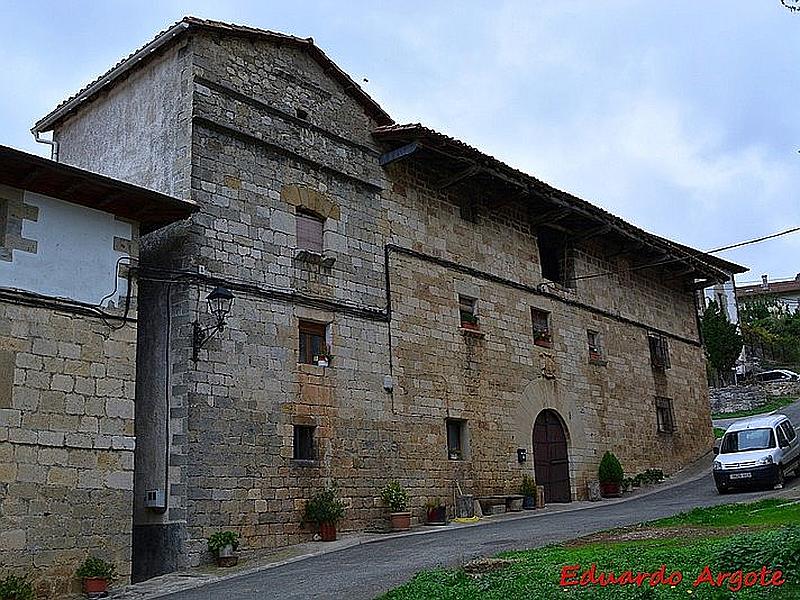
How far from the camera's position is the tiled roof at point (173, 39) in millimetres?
14297

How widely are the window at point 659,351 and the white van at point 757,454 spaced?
518cm

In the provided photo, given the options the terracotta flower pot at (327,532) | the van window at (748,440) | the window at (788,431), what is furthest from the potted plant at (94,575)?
the window at (788,431)

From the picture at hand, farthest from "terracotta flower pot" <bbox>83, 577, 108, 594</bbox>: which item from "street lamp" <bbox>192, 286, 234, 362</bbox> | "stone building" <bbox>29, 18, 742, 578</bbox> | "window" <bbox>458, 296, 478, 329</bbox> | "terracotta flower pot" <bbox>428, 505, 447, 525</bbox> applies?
"window" <bbox>458, 296, 478, 329</bbox>

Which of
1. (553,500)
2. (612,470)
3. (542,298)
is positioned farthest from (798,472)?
(542,298)

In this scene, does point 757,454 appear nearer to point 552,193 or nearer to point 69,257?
point 552,193

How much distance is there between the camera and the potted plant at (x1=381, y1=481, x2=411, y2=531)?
15.0 meters

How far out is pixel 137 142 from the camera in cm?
1488

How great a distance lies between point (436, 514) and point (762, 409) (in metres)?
24.2

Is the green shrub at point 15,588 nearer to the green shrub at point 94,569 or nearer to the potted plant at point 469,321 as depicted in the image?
the green shrub at point 94,569

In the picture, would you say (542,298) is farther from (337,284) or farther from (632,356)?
(337,284)

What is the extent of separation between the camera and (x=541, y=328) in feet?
66.6

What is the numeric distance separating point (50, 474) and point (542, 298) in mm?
12244

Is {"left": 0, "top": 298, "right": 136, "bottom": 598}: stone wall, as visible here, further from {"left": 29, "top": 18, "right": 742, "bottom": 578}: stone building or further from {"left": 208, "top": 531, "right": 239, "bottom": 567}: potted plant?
{"left": 208, "top": 531, "right": 239, "bottom": 567}: potted plant

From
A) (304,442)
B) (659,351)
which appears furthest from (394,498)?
(659,351)
